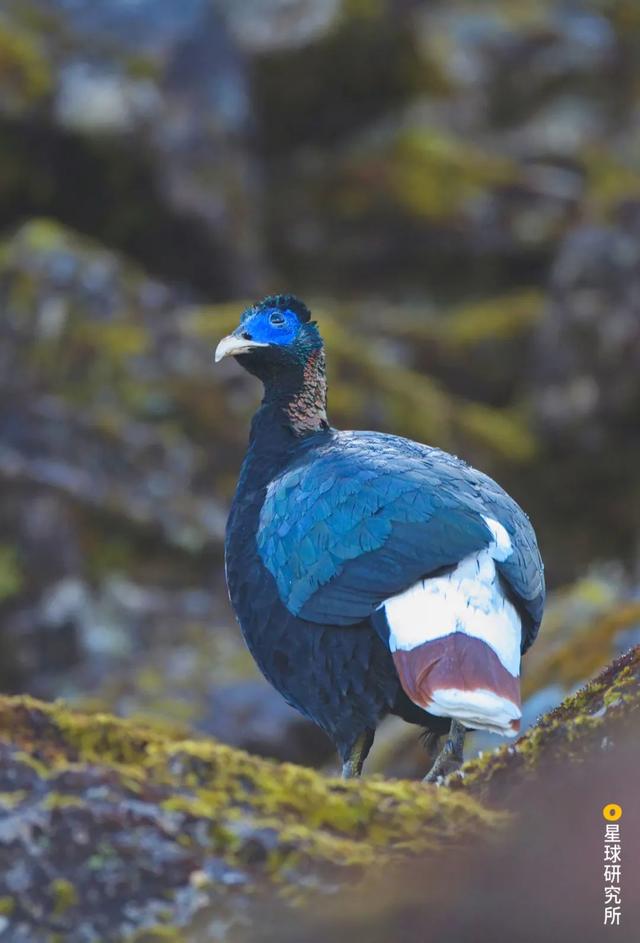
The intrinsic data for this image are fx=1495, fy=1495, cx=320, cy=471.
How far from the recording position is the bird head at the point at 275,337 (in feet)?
26.0

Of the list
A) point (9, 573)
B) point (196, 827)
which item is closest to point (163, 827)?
point (196, 827)

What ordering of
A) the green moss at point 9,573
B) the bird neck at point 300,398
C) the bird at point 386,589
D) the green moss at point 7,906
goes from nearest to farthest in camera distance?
1. the green moss at point 7,906
2. the bird at point 386,589
3. the bird neck at point 300,398
4. the green moss at point 9,573

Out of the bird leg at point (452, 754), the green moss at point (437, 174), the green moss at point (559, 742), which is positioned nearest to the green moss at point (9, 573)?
the bird leg at point (452, 754)

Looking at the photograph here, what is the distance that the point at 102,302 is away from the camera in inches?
552

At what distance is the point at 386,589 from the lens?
5930 mm

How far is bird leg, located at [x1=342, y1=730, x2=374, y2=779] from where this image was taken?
21.5 ft

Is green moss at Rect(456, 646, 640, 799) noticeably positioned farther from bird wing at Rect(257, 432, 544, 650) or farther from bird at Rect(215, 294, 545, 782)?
bird wing at Rect(257, 432, 544, 650)

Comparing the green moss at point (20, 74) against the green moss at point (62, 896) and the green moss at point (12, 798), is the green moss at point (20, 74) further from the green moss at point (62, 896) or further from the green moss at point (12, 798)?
the green moss at point (62, 896)

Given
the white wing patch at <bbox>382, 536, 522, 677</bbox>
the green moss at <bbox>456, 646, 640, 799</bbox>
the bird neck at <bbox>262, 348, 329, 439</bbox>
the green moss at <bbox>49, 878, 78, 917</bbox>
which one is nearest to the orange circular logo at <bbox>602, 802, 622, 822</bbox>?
the green moss at <bbox>456, 646, 640, 799</bbox>

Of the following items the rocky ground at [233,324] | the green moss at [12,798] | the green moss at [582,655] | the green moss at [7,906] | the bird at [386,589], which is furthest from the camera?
the green moss at [582,655]

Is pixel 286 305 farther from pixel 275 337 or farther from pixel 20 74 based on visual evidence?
pixel 20 74

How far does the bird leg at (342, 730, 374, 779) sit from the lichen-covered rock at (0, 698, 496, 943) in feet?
6.69

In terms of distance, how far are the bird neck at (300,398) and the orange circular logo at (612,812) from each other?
3.79 metres

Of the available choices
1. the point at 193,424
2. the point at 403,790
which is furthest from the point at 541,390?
the point at 403,790
